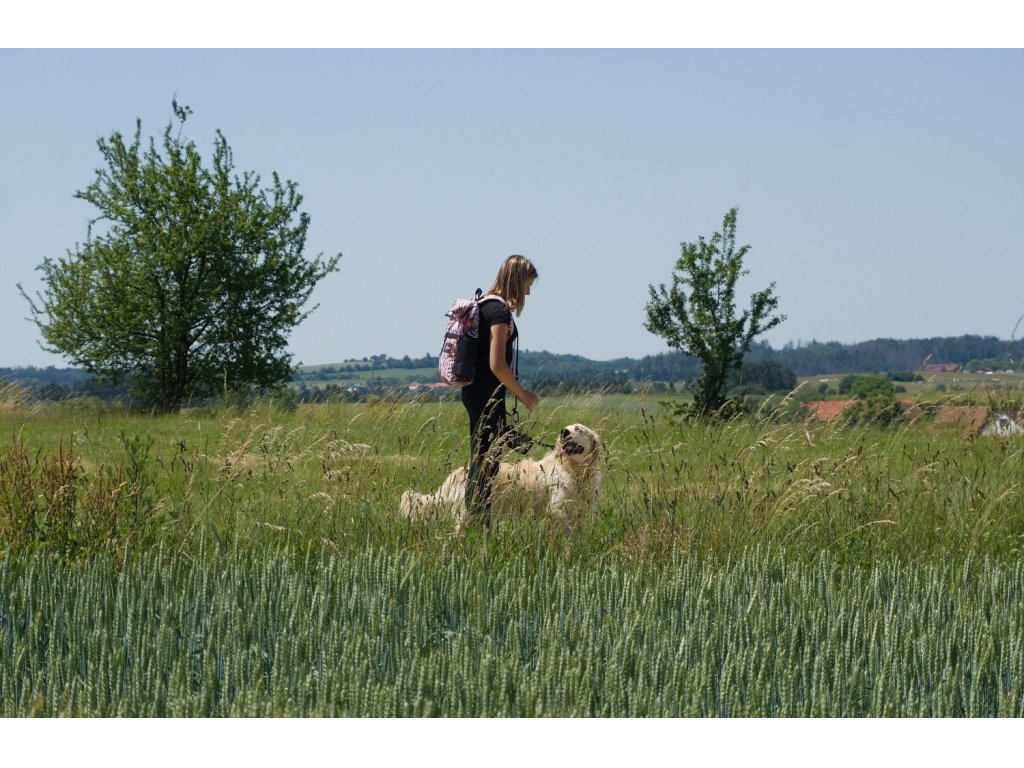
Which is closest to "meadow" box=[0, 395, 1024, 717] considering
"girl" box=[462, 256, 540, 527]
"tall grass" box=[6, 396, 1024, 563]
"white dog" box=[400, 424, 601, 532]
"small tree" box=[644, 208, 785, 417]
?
"tall grass" box=[6, 396, 1024, 563]

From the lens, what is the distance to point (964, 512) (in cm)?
659

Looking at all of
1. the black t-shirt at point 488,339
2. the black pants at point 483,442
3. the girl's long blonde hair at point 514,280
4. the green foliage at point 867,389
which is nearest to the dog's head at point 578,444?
the black pants at point 483,442

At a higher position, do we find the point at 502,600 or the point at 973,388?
the point at 973,388

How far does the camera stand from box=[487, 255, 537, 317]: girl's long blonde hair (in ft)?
21.1

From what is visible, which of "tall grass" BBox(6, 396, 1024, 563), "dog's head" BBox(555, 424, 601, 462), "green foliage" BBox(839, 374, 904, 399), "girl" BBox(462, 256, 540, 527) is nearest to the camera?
"tall grass" BBox(6, 396, 1024, 563)

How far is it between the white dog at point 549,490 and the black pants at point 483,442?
72 mm

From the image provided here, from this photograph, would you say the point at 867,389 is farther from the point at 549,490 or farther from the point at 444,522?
the point at 444,522

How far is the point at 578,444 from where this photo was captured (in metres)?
6.12

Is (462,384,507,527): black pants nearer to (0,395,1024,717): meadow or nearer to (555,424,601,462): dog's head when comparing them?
(0,395,1024,717): meadow

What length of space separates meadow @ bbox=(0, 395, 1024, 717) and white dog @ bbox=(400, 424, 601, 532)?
14 cm

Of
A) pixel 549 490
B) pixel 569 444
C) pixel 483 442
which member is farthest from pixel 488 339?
pixel 549 490

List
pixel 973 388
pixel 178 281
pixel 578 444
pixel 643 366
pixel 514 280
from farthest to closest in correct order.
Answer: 1. pixel 643 366
2. pixel 178 281
3. pixel 973 388
4. pixel 514 280
5. pixel 578 444

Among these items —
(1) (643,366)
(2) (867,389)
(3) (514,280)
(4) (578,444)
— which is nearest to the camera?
(4) (578,444)

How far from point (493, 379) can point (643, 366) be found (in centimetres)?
3316
